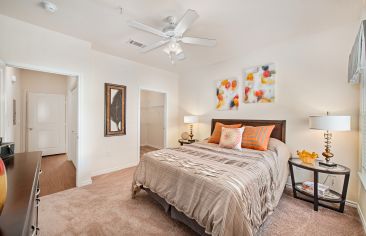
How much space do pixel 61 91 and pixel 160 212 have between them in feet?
16.8

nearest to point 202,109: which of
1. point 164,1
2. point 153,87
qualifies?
point 153,87

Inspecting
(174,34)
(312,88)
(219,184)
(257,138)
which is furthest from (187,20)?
(312,88)

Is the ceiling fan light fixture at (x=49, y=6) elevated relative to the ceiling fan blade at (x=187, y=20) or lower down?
elevated

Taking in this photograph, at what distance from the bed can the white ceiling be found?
1.93 meters

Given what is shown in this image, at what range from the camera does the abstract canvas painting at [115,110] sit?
11.3 feet

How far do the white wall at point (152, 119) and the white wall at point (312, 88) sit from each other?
3.13m

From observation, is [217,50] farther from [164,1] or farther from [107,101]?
[107,101]

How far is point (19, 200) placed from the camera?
758mm

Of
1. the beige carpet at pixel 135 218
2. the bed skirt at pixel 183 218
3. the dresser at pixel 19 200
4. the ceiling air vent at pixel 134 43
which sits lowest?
the beige carpet at pixel 135 218

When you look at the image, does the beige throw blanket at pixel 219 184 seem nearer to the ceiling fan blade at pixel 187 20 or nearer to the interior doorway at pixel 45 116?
the ceiling fan blade at pixel 187 20

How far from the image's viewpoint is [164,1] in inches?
71.6

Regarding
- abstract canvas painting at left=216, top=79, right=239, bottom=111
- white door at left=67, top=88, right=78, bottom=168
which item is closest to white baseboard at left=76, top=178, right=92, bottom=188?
white door at left=67, top=88, right=78, bottom=168

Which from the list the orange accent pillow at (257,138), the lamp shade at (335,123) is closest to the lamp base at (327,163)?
the lamp shade at (335,123)

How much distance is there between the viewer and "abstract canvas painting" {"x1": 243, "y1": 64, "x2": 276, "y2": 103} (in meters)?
2.99
